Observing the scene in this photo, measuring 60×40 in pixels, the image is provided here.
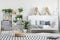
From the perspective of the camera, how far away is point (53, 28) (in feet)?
19.0

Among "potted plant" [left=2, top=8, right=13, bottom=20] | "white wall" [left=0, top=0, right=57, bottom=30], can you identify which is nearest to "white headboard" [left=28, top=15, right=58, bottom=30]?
"white wall" [left=0, top=0, right=57, bottom=30]

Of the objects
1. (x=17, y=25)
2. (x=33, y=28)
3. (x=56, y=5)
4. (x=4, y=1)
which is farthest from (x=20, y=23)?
(x=56, y=5)

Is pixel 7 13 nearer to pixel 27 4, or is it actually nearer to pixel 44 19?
pixel 27 4

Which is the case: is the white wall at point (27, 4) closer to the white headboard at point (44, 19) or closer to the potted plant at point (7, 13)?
the potted plant at point (7, 13)

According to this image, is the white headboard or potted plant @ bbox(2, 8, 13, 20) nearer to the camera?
the white headboard

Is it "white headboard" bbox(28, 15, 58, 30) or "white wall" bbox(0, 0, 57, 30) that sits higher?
"white wall" bbox(0, 0, 57, 30)

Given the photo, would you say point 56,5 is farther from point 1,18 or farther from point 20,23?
point 1,18

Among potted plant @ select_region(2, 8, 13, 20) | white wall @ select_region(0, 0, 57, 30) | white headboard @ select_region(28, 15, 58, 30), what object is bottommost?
white headboard @ select_region(28, 15, 58, 30)

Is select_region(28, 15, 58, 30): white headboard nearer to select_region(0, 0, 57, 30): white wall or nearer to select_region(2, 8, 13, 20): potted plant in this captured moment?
select_region(0, 0, 57, 30): white wall

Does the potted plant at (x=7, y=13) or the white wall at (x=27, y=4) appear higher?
the white wall at (x=27, y=4)

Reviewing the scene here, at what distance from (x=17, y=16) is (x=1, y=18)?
0.59 meters

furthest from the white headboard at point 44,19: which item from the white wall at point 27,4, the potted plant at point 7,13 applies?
the potted plant at point 7,13

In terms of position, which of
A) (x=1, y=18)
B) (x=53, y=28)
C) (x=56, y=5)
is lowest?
(x=53, y=28)

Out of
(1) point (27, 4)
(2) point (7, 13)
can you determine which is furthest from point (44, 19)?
(2) point (7, 13)
